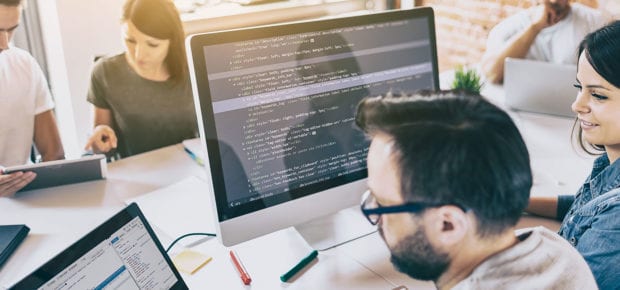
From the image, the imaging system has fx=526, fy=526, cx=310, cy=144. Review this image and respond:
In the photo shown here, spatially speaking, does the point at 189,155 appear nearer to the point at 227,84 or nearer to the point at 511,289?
the point at 227,84

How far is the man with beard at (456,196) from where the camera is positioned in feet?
1.97

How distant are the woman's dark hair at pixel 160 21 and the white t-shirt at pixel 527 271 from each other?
1456 millimetres

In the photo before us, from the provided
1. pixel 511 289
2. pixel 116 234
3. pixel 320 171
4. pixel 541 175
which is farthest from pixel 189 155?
pixel 511 289

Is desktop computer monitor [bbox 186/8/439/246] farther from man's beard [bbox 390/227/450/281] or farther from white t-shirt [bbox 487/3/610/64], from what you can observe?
white t-shirt [bbox 487/3/610/64]

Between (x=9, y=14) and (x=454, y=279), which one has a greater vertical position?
(x=9, y=14)

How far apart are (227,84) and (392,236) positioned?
45 cm

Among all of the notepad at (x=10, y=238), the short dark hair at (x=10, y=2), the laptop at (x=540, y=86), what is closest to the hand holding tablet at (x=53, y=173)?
the notepad at (x=10, y=238)

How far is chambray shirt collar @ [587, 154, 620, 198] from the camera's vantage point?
1.07 meters

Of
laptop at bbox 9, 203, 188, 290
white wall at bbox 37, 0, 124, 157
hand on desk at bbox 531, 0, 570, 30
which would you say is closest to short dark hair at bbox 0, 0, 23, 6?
white wall at bbox 37, 0, 124, 157

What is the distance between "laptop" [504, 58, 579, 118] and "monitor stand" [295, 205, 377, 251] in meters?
0.89

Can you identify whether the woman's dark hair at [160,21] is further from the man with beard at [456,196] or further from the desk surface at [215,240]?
the man with beard at [456,196]

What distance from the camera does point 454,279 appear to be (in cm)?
70

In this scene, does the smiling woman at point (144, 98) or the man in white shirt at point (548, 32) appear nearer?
the smiling woman at point (144, 98)

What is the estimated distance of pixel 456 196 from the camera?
604 mm
